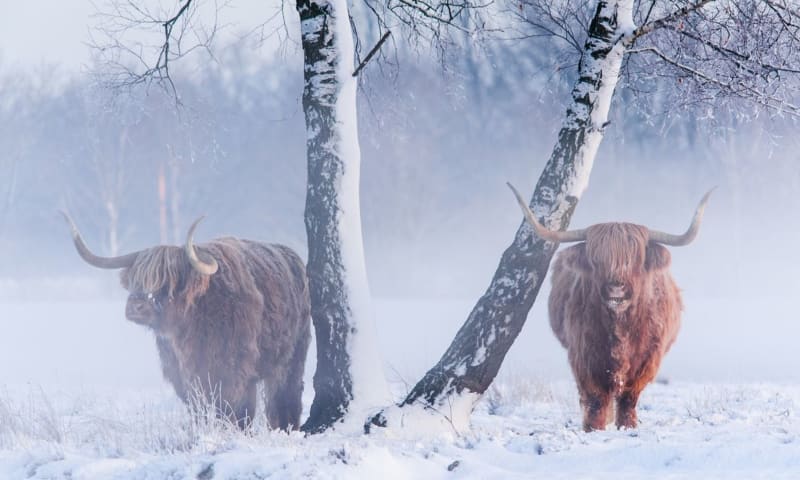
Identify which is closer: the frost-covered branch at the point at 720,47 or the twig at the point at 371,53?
the twig at the point at 371,53

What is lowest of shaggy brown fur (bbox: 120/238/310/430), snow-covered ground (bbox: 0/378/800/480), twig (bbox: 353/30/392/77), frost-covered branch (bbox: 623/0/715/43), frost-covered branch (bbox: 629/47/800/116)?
snow-covered ground (bbox: 0/378/800/480)

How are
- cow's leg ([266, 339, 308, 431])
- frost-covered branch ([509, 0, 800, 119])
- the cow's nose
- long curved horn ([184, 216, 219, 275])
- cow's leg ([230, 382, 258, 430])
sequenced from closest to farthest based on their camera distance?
1. the cow's nose
2. frost-covered branch ([509, 0, 800, 119])
3. long curved horn ([184, 216, 219, 275])
4. cow's leg ([230, 382, 258, 430])
5. cow's leg ([266, 339, 308, 431])

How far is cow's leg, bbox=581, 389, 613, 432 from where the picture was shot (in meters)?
7.20

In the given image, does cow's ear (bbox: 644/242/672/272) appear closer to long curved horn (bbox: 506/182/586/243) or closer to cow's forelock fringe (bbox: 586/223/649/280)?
cow's forelock fringe (bbox: 586/223/649/280)

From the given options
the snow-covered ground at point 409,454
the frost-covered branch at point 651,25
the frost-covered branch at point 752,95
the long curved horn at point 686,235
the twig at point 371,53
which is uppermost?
the frost-covered branch at point 651,25

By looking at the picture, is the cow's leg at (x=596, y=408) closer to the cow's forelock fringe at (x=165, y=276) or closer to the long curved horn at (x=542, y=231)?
the long curved horn at (x=542, y=231)

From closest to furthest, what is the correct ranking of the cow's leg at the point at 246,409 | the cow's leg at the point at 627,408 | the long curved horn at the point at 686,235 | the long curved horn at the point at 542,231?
the long curved horn at the point at 542,231 < the long curved horn at the point at 686,235 < the cow's leg at the point at 627,408 < the cow's leg at the point at 246,409

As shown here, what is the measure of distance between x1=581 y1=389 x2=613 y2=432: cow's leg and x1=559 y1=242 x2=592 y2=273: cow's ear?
92 centimetres

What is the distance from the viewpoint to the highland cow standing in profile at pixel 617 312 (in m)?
7.02

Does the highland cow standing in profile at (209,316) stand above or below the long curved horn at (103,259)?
below

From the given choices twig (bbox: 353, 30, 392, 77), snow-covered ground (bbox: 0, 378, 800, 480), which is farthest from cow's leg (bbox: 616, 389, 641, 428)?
twig (bbox: 353, 30, 392, 77)

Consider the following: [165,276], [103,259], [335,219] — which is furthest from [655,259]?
[103,259]

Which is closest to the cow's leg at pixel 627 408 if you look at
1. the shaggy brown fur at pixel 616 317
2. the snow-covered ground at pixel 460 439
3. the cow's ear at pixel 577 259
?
the shaggy brown fur at pixel 616 317

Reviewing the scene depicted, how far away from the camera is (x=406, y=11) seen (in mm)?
8281
